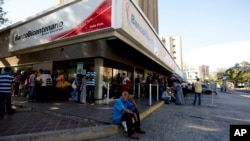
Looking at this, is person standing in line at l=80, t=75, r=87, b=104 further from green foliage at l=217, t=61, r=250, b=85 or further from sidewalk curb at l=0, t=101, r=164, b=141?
green foliage at l=217, t=61, r=250, b=85

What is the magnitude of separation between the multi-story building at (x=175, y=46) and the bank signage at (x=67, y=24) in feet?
220

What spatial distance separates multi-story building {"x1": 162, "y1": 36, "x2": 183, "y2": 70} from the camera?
2951 inches

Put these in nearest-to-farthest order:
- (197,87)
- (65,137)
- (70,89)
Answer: (65,137)
(70,89)
(197,87)

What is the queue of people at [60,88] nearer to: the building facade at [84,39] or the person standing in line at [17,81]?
the building facade at [84,39]

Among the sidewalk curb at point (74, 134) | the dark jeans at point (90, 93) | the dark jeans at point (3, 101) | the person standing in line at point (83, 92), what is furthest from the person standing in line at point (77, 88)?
the sidewalk curb at point (74, 134)

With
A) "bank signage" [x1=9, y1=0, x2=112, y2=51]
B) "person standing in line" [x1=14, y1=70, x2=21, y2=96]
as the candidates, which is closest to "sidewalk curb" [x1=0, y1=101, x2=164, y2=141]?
"bank signage" [x1=9, y1=0, x2=112, y2=51]

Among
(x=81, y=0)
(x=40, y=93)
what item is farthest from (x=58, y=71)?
(x=81, y=0)

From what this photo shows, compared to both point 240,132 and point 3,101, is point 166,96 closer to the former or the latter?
point 240,132

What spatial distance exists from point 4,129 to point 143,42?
7851mm

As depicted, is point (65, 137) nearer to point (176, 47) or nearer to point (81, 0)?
point (81, 0)

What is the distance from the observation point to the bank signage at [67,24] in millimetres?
7891

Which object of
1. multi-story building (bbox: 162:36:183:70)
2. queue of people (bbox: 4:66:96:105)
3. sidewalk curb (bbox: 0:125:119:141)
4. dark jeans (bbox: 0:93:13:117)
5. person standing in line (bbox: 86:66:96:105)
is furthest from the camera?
multi-story building (bbox: 162:36:183:70)

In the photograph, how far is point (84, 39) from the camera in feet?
29.3

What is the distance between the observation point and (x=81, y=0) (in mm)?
8781
